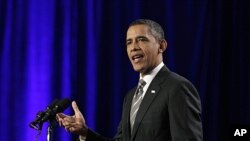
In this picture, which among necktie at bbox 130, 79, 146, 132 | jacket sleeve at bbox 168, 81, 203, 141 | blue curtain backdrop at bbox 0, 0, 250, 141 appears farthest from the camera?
blue curtain backdrop at bbox 0, 0, 250, 141

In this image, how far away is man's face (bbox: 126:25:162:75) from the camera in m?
2.20

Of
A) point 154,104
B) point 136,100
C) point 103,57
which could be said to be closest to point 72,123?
point 136,100

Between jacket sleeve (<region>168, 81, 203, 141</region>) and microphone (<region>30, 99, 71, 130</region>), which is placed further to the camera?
microphone (<region>30, 99, 71, 130</region>)

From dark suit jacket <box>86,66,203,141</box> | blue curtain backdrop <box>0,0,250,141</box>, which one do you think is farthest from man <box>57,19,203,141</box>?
blue curtain backdrop <box>0,0,250,141</box>

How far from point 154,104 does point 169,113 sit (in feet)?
0.32

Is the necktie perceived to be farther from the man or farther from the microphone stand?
the microphone stand

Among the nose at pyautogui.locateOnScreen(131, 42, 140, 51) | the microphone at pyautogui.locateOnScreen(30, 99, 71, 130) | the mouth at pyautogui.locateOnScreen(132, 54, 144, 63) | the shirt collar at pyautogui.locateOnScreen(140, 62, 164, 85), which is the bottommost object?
the microphone at pyautogui.locateOnScreen(30, 99, 71, 130)

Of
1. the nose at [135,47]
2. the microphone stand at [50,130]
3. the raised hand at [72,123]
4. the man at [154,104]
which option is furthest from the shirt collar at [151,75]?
the microphone stand at [50,130]

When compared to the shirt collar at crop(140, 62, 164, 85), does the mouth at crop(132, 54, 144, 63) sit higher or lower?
higher

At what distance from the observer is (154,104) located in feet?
6.62

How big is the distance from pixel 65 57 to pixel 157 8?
926 mm

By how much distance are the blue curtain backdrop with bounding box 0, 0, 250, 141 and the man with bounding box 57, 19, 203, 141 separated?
53.8 inches

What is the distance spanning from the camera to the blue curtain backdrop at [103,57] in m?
3.59

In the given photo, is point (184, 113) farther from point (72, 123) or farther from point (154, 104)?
point (72, 123)
